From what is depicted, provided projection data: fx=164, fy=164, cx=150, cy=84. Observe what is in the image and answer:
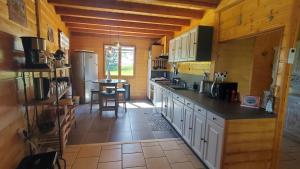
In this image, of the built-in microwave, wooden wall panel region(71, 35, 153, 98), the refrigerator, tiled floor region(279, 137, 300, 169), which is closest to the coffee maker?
the built-in microwave

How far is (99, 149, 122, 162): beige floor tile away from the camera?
2482 millimetres

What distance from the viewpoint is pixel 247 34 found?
240 centimetres

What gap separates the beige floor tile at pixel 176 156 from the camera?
8.18 feet

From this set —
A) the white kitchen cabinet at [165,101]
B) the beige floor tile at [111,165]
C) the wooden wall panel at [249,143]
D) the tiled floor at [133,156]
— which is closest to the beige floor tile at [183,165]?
the tiled floor at [133,156]

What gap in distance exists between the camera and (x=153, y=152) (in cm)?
269

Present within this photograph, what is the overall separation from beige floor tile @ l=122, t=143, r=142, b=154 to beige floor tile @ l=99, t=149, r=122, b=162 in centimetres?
11

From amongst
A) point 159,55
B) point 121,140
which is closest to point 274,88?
point 121,140

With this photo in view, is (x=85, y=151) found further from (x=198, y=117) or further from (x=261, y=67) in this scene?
(x=261, y=67)

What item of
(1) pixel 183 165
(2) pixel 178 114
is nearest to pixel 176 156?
(1) pixel 183 165

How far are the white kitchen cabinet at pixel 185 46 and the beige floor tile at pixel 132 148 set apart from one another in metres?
2.11

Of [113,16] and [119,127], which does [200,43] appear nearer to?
[113,16]

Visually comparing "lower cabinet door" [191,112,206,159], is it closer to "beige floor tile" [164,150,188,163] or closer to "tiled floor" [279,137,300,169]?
"beige floor tile" [164,150,188,163]

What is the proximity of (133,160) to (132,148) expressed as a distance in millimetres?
340

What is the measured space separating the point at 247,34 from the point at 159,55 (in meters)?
3.79
